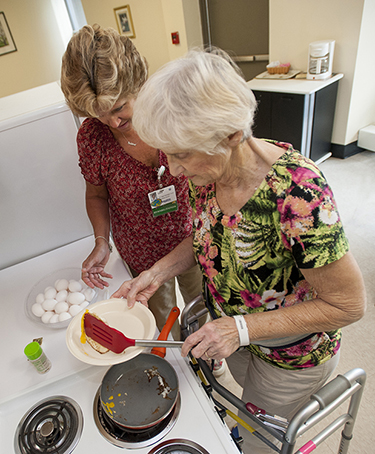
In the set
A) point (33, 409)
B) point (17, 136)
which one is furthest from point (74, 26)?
point (33, 409)

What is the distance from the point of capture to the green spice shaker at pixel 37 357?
0.94 metres

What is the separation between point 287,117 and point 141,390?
9.92ft

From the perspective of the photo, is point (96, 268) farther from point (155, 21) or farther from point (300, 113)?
point (155, 21)

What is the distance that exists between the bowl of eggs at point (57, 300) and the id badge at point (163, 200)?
1.27ft

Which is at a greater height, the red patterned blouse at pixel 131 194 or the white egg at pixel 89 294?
the red patterned blouse at pixel 131 194

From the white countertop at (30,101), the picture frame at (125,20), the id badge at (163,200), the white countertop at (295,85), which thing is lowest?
the white countertop at (295,85)

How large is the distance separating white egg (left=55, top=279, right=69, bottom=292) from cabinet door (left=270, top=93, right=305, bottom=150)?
271 centimetres

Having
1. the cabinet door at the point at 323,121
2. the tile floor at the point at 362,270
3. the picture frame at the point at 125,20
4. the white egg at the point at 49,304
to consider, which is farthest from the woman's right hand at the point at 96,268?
the picture frame at the point at 125,20

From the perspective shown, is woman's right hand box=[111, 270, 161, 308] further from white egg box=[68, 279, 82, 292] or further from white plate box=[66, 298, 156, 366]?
white egg box=[68, 279, 82, 292]

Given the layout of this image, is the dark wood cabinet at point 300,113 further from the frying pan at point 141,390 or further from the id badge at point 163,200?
the frying pan at point 141,390

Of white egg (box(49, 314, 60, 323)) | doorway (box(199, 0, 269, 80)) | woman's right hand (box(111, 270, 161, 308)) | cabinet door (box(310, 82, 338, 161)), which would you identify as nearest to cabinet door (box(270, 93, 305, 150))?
cabinet door (box(310, 82, 338, 161))

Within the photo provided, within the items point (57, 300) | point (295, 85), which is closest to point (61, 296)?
point (57, 300)

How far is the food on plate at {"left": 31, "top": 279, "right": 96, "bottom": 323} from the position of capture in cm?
114

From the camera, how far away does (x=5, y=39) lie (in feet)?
17.4
